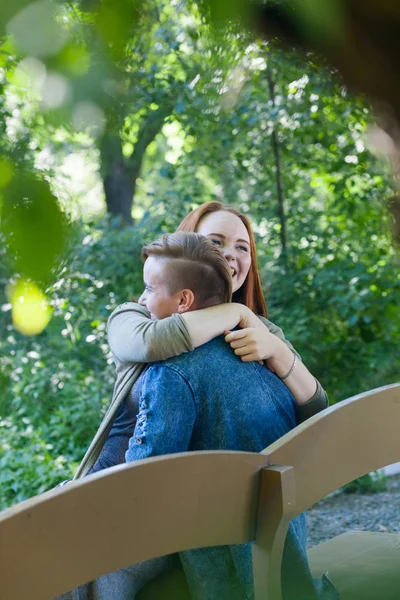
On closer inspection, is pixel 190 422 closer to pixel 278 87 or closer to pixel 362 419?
pixel 362 419

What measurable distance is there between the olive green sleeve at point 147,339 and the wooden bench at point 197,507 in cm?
35

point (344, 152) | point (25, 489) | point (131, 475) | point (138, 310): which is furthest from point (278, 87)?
point (131, 475)

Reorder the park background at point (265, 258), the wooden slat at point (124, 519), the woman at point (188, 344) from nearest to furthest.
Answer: the wooden slat at point (124, 519) < the woman at point (188, 344) < the park background at point (265, 258)

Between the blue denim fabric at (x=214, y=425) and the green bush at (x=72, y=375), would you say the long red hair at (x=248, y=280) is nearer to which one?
the blue denim fabric at (x=214, y=425)

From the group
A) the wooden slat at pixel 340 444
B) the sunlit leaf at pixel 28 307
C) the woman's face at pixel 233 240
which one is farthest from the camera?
the woman's face at pixel 233 240

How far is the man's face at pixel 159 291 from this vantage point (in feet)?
6.43

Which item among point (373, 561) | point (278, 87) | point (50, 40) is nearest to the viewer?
point (50, 40)

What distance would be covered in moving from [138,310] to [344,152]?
3.62m

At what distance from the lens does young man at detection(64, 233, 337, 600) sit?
168 centimetres

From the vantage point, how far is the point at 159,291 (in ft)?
6.48

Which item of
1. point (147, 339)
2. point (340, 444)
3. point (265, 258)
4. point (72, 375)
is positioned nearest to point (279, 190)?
point (265, 258)

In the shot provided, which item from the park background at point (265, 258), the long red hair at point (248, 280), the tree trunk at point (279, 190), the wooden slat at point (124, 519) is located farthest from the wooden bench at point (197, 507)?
the tree trunk at point (279, 190)

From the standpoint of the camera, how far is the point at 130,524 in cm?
116

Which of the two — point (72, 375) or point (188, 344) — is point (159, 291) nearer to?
point (188, 344)
